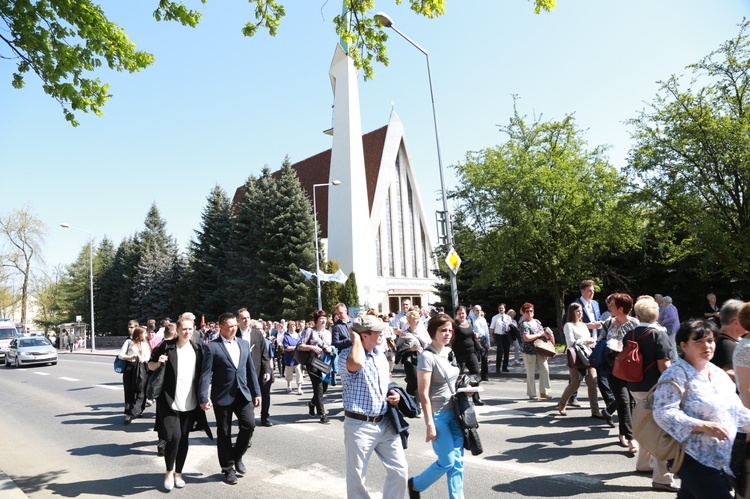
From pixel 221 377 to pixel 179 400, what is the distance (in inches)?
20.3

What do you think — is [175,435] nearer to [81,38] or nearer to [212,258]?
[81,38]

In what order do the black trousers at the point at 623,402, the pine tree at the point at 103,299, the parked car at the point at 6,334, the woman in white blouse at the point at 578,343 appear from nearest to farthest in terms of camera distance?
the black trousers at the point at 623,402 < the woman in white blouse at the point at 578,343 < the parked car at the point at 6,334 < the pine tree at the point at 103,299

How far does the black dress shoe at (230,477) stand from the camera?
591 centimetres

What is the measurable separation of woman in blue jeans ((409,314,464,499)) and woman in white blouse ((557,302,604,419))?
4431 mm

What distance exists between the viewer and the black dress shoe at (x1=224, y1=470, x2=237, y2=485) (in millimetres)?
5907

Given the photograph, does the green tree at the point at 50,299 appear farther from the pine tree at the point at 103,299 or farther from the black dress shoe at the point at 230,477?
the black dress shoe at the point at 230,477

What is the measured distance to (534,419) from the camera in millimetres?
8484

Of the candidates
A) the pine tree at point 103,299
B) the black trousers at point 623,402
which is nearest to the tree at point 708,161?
the black trousers at point 623,402

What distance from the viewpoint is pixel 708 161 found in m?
16.5

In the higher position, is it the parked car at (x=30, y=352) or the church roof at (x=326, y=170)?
the church roof at (x=326, y=170)

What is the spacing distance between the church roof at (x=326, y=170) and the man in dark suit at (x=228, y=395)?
39.3 m

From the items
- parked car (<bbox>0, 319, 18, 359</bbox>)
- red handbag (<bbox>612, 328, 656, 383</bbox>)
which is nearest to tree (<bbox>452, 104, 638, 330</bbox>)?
red handbag (<bbox>612, 328, 656, 383</bbox>)

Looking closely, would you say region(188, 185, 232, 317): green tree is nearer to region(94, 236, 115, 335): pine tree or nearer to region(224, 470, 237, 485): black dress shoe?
region(94, 236, 115, 335): pine tree

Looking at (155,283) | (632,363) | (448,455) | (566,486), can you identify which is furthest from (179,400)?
(155,283)
